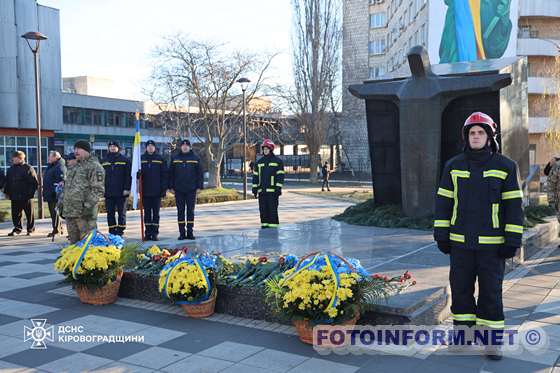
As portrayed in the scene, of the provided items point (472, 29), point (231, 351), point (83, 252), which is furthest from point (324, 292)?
point (472, 29)

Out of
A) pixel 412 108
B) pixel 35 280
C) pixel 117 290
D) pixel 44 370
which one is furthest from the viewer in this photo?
pixel 412 108

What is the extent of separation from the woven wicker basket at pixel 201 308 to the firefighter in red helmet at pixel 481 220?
8.20 ft

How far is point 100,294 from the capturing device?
6352 millimetres

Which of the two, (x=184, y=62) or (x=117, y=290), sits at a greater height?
(x=184, y=62)

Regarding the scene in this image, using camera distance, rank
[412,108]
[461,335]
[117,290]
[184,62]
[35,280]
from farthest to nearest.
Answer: [184,62], [412,108], [35,280], [117,290], [461,335]

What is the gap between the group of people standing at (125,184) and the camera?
821 centimetres

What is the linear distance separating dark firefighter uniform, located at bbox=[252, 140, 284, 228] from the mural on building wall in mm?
34020

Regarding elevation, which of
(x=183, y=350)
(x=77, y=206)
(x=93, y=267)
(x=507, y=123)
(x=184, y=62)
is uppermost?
(x=184, y=62)

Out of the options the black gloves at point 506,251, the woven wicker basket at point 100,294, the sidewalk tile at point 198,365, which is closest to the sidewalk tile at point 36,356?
the sidewalk tile at point 198,365

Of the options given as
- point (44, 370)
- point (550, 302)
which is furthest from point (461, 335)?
point (44, 370)

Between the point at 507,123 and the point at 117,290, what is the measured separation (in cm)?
833

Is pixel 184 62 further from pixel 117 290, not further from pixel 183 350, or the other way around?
pixel 183 350

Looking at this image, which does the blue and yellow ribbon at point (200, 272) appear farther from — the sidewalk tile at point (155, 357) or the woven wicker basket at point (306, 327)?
the woven wicker basket at point (306, 327)

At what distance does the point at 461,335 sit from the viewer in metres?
4.76
